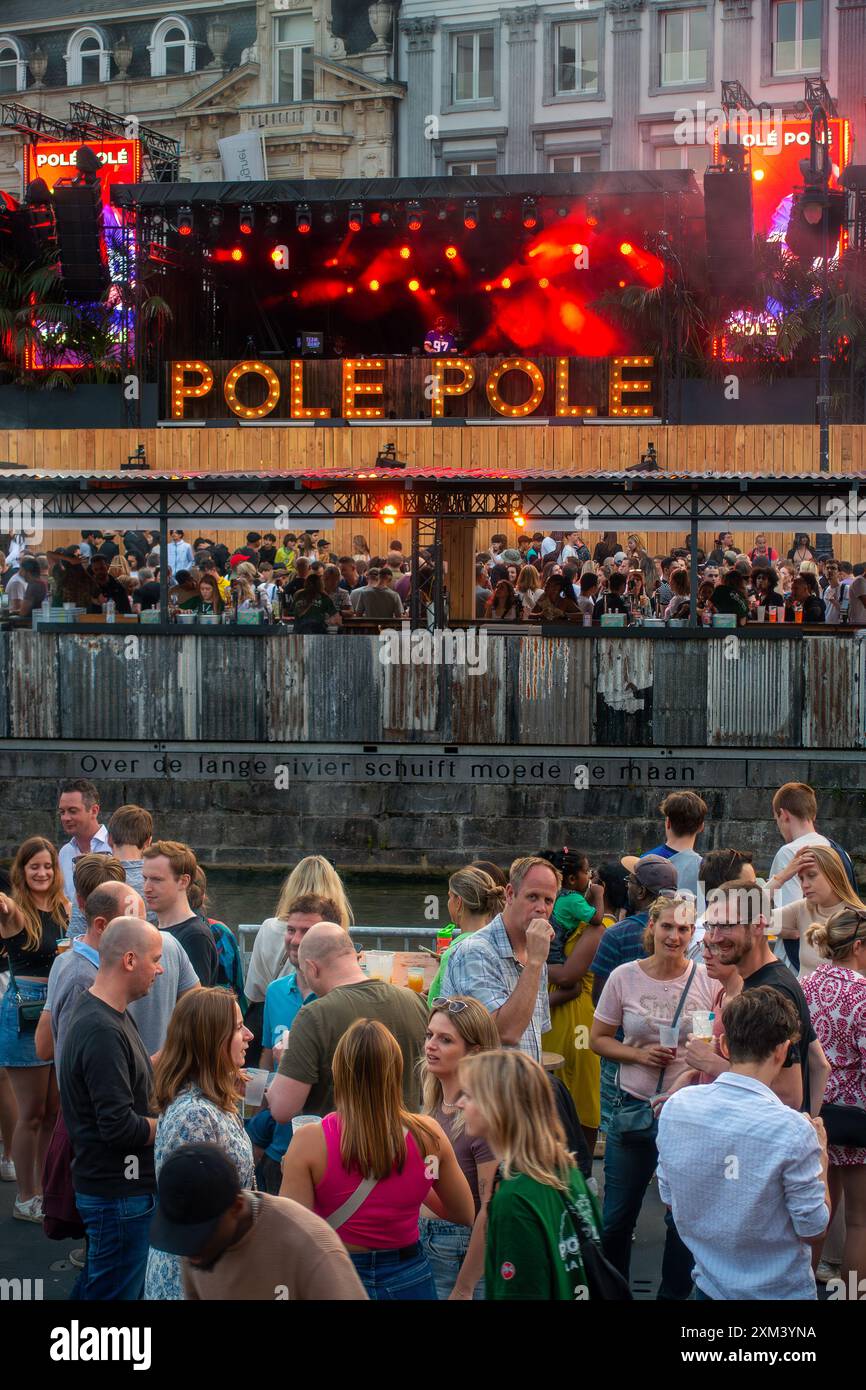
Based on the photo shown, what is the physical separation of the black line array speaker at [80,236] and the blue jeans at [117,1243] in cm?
2443

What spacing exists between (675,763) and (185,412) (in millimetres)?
15743

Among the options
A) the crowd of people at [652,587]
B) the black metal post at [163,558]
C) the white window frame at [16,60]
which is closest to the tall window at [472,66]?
the white window frame at [16,60]

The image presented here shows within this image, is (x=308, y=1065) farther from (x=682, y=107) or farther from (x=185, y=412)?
(x=682, y=107)

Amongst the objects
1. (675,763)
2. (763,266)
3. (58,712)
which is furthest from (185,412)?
(675,763)

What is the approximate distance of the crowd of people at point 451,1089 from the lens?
4160 mm

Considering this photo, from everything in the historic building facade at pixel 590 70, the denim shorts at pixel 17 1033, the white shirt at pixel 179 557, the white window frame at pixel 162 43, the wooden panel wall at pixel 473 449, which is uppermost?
the white window frame at pixel 162 43

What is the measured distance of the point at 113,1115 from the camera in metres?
5.27

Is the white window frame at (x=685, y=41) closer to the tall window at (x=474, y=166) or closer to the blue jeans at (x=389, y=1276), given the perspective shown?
the tall window at (x=474, y=166)

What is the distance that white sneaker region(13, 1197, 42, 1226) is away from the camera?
7043mm

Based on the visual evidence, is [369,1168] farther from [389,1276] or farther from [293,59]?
[293,59]

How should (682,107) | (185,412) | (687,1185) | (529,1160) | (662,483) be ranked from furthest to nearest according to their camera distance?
(682,107) < (185,412) < (662,483) < (687,1185) < (529,1160)

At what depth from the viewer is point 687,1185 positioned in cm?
461

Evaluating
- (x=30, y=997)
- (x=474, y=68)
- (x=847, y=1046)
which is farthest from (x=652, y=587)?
(x=474, y=68)

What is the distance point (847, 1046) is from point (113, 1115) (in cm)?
Answer: 258
